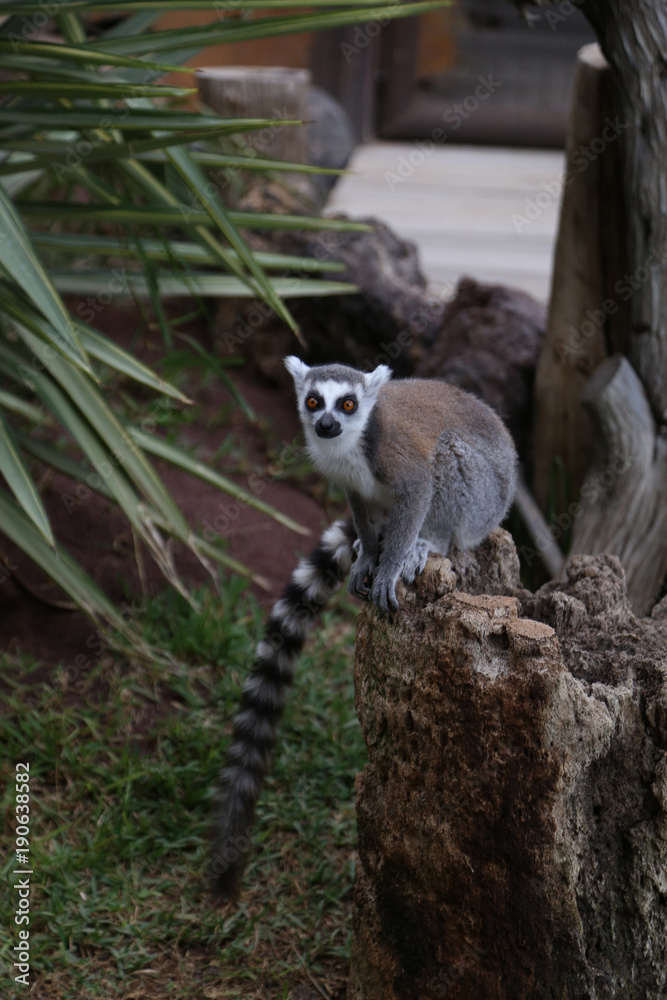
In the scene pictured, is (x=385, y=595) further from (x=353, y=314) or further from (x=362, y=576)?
(x=353, y=314)

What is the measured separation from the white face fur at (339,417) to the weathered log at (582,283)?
6.74 feet

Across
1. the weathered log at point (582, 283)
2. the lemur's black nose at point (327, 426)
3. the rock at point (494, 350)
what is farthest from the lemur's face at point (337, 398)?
the rock at point (494, 350)

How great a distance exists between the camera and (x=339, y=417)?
272cm

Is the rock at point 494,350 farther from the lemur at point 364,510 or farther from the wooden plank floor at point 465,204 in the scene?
the lemur at point 364,510

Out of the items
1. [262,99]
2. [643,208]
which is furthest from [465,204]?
[643,208]

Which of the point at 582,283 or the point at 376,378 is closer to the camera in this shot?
the point at 376,378

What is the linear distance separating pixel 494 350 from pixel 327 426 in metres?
2.58

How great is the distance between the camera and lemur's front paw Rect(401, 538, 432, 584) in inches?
103

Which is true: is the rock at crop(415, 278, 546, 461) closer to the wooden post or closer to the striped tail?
the wooden post

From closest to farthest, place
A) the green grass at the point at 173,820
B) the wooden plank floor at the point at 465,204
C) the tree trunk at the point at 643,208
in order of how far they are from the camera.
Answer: the green grass at the point at 173,820, the tree trunk at the point at 643,208, the wooden plank floor at the point at 465,204

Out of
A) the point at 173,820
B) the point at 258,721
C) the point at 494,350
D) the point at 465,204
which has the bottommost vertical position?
the point at 173,820

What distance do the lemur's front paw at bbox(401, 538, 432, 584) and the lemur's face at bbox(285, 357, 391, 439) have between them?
400 mm

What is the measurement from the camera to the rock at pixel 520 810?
2.11m

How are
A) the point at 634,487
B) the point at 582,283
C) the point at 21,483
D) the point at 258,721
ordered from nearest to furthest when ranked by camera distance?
the point at 258,721 → the point at 21,483 → the point at 634,487 → the point at 582,283
